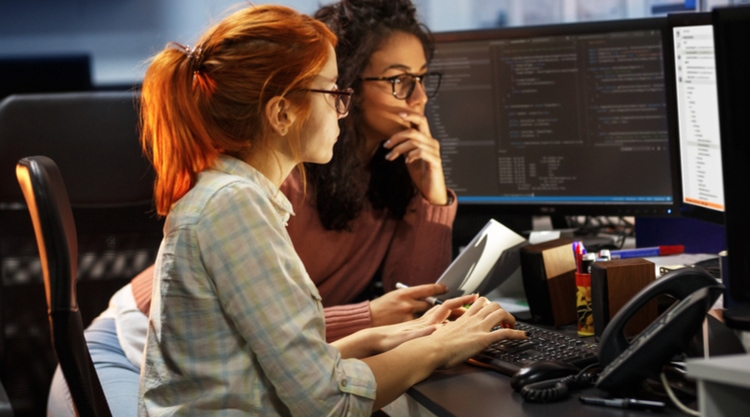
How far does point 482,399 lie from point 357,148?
82 cm

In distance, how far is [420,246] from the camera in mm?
Result: 1891

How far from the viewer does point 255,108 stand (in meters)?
1.25

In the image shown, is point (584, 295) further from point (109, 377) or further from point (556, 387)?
point (109, 377)

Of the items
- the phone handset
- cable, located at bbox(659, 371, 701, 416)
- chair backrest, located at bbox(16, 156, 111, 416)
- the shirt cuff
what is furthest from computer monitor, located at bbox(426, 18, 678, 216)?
chair backrest, located at bbox(16, 156, 111, 416)

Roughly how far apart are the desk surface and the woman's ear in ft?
1.28

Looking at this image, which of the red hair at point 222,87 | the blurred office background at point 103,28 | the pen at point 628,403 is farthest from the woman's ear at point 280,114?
the blurred office background at point 103,28

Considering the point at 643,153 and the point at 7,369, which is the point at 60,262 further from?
the point at 643,153

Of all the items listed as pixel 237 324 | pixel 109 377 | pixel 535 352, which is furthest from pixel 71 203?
pixel 535 352

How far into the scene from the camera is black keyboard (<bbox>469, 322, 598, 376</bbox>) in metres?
1.27

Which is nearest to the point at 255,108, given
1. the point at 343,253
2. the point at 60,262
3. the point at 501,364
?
the point at 60,262

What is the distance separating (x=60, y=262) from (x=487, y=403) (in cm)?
55

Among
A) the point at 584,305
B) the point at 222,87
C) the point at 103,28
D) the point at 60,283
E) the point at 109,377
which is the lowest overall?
the point at 109,377

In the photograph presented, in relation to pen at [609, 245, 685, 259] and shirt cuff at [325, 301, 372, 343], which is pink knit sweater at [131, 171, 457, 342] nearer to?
shirt cuff at [325, 301, 372, 343]

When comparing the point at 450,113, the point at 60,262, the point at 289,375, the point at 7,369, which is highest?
the point at 450,113
